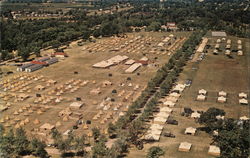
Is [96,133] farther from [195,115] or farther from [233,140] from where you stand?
[233,140]

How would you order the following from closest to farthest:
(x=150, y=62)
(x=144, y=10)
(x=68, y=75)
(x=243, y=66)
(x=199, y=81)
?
(x=199, y=81) < (x=68, y=75) < (x=243, y=66) < (x=150, y=62) < (x=144, y=10)

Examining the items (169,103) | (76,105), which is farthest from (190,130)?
(76,105)

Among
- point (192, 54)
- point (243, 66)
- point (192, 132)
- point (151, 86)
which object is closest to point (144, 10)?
point (192, 54)

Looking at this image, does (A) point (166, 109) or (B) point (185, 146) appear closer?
(B) point (185, 146)

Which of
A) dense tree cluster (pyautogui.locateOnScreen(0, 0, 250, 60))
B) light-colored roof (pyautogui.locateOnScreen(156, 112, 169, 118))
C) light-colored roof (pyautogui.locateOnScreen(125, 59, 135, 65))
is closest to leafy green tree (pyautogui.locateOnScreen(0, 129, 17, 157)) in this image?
light-colored roof (pyautogui.locateOnScreen(156, 112, 169, 118))

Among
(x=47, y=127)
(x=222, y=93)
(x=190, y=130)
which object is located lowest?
(x=47, y=127)

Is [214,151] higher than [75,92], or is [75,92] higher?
[214,151]

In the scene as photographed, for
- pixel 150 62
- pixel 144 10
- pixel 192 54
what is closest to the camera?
pixel 150 62

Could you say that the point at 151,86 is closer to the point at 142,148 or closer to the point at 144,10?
the point at 142,148
